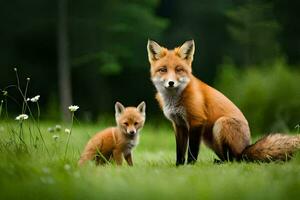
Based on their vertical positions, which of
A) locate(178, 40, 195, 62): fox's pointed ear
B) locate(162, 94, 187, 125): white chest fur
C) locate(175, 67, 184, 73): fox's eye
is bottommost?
locate(162, 94, 187, 125): white chest fur

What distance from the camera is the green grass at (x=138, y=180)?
5.52m

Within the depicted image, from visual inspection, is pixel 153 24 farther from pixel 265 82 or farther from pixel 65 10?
pixel 265 82

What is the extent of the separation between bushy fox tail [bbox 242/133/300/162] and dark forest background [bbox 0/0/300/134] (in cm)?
1433

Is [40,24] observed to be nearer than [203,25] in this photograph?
Yes

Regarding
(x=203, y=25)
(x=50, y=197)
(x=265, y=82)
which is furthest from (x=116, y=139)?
(x=203, y=25)

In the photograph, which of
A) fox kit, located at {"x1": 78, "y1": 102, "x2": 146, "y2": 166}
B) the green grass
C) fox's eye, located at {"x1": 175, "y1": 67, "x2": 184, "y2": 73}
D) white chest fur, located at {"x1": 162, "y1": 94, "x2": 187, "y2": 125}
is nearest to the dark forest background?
fox kit, located at {"x1": 78, "y1": 102, "x2": 146, "y2": 166}

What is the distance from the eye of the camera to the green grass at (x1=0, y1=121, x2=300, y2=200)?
217 inches

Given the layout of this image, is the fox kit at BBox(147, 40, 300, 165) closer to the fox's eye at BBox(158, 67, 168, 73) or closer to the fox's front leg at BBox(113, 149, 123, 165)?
the fox's eye at BBox(158, 67, 168, 73)

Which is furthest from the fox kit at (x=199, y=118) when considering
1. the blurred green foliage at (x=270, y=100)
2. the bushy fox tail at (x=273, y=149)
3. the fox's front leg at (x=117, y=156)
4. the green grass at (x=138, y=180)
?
the blurred green foliage at (x=270, y=100)

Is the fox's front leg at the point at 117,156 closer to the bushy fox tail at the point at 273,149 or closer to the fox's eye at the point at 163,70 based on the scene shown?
the fox's eye at the point at 163,70

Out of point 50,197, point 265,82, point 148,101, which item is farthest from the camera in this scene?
point 148,101

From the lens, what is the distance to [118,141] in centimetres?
835

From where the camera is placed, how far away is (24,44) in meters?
27.6

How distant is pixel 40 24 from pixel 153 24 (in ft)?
13.9
